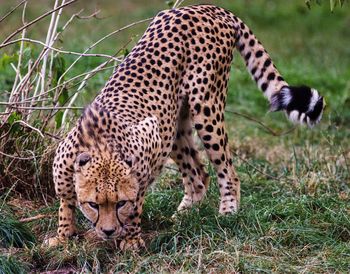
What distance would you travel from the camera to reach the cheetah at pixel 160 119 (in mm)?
4648

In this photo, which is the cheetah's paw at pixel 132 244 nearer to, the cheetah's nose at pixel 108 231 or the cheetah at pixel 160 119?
the cheetah at pixel 160 119

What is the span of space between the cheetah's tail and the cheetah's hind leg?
534 millimetres

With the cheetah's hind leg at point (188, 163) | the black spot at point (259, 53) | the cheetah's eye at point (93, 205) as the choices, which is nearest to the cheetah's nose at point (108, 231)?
the cheetah's eye at point (93, 205)

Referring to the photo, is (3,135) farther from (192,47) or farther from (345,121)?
(345,121)

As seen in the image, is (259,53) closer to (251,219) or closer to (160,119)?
(160,119)

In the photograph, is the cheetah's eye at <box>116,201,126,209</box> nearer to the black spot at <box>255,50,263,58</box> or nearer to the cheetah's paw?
the cheetah's paw

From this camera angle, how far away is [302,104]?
5441mm

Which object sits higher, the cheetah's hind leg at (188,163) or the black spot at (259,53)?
the black spot at (259,53)

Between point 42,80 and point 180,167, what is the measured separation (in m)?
1.06

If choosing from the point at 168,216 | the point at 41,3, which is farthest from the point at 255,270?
the point at 41,3

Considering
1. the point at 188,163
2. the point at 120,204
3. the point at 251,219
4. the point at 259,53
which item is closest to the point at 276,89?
the point at 259,53

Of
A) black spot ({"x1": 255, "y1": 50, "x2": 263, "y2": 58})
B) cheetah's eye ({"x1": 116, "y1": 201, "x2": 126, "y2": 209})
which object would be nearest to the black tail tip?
black spot ({"x1": 255, "y1": 50, "x2": 263, "y2": 58})

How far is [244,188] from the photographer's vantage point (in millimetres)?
6320

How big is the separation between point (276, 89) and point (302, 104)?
1.08 feet
